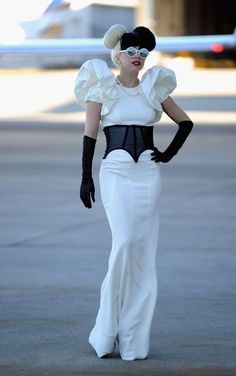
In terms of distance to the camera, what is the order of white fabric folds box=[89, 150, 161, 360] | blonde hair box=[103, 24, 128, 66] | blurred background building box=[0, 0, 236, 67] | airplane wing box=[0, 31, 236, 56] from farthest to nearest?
blurred background building box=[0, 0, 236, 67]
airplane wing box=[0, 31, 236, 56]
blonde hair box=[103, 24, 128, 66]
white fabric folds box=[89, 150, 161, 360]

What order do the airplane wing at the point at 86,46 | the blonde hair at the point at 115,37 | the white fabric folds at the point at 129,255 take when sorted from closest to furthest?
the white fabric folds at the point at 129,255 → the blonde hair at the point at 115,37 → the airplane wing at the point at 86,46

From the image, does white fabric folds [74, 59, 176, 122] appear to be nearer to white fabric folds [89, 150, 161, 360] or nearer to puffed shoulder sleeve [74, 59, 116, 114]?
puffed shoulder sleeve [74, 59, 116, 114]

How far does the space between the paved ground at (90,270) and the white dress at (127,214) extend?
21 cm

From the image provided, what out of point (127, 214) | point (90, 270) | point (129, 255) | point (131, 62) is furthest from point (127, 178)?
point (90, 270)

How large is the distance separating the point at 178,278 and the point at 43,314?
1.64 meters

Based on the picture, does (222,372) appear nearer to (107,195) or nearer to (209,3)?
(107,195)

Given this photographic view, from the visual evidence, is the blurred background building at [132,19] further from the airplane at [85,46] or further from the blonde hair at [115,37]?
the blonde hair at [115,37]

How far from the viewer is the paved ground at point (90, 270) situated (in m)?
6.22

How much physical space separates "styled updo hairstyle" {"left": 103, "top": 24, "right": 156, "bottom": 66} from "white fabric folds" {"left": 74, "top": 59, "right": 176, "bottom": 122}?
0.39 ft

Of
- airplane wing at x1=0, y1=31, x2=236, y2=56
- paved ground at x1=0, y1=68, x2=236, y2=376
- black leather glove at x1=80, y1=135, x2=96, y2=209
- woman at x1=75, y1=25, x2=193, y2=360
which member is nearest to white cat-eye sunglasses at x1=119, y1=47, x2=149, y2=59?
woman at x1=75, y1=25, x2=193, y2=360

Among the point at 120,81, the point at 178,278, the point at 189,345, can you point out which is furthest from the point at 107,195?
the point at 178,278

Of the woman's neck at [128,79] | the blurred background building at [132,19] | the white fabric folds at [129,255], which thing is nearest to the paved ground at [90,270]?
the white fabric folds at [129,255]

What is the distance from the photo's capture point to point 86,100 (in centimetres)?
615

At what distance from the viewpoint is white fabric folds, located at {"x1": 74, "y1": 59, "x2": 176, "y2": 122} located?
6.06 metres
